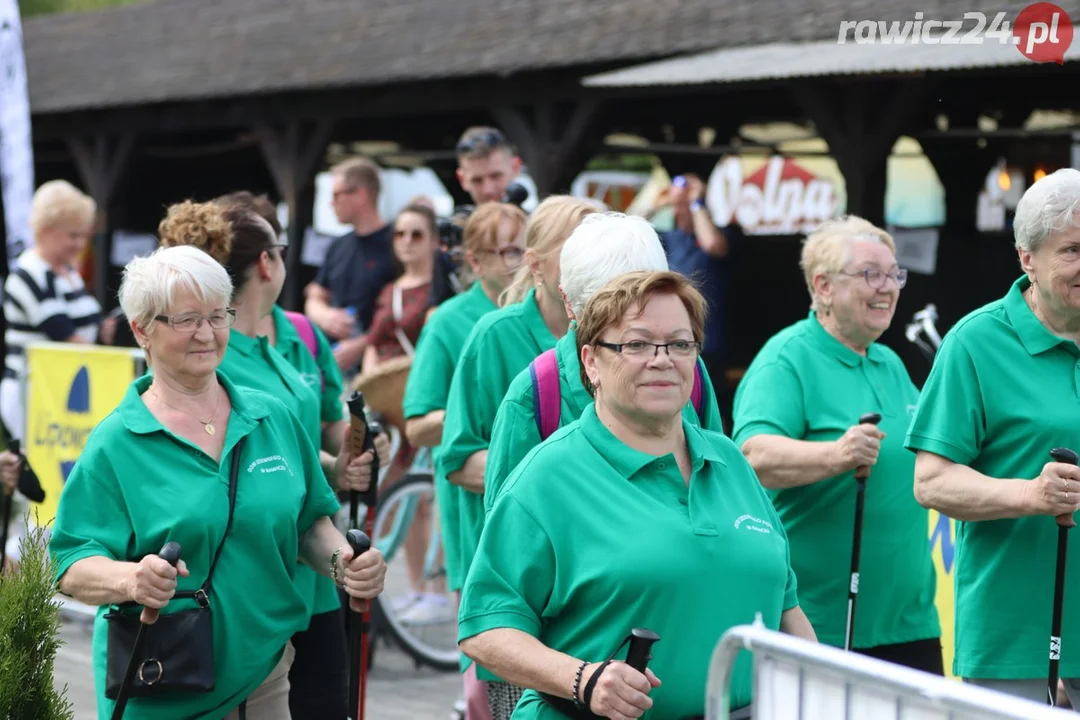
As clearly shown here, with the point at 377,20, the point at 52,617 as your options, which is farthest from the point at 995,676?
the point at 377,20

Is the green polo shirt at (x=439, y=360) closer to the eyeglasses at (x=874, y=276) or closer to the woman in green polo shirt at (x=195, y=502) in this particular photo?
the eyeglasses at (x=874, y=276)

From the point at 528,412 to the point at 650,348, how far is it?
2.62ft

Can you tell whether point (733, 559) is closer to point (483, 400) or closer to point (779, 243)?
point (483, 400)

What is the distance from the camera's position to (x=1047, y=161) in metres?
12.4

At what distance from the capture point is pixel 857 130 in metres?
10.2

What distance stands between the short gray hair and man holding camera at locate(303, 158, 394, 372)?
622 cm

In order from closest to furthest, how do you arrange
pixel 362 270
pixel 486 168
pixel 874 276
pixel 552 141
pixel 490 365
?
pixel 490 365 → pixel 874 276 → pixel 486 168 → pixel 362 270 → pixel 552 141

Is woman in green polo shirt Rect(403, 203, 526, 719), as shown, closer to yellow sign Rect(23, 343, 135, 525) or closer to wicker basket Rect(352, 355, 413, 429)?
wicker basket Rect(352, 355, 413, 429)

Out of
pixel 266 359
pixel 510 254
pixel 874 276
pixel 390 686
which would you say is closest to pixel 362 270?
pixel 390 686

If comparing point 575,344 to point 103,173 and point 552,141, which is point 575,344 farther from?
point 103,173

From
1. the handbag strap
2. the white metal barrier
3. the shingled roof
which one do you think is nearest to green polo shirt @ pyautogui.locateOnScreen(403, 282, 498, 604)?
the handbag strap

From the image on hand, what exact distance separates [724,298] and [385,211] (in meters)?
10.3

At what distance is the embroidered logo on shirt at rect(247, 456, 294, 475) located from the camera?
13.7ft

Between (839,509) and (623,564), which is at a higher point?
(623,564)
